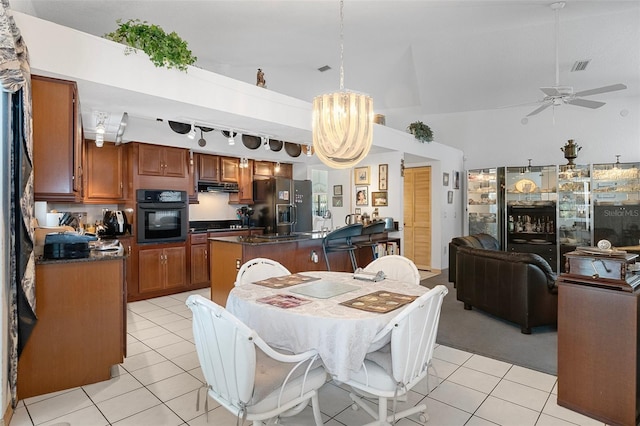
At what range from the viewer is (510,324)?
12.8 ft

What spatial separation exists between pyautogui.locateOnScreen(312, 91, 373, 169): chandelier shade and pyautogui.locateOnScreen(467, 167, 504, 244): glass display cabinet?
209 inches

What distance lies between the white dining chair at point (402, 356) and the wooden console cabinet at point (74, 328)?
2.04m

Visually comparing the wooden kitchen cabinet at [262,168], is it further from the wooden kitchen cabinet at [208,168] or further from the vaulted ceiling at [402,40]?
the vaulted ceiling at [402,40]

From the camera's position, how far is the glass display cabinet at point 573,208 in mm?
6195

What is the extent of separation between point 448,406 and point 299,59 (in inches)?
184

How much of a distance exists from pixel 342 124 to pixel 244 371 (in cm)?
182

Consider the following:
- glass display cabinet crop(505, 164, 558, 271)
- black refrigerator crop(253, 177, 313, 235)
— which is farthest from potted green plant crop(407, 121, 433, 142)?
black refrigerator crop(253, 177, 313, 235)

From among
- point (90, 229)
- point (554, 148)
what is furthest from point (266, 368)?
point (554, 148)

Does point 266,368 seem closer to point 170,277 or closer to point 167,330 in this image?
point 167,330

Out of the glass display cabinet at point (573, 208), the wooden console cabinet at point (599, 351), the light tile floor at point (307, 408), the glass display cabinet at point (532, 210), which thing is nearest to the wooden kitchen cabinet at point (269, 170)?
the light tile floor at point (307, 408)

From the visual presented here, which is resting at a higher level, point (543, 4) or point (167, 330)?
point (543, 4)

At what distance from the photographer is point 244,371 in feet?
4.94

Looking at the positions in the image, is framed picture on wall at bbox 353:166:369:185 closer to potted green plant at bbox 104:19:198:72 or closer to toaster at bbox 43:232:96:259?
potted green plant at bbox 104:19:198:72

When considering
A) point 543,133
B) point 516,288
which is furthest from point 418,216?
point 516,288
